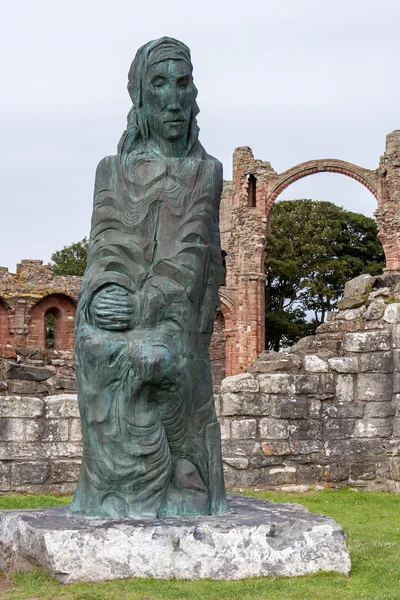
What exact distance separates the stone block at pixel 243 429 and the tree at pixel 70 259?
120 feet

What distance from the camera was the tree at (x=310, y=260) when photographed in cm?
4325

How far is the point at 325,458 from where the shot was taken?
10.4 m

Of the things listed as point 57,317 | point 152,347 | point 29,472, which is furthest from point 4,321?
point 152,347

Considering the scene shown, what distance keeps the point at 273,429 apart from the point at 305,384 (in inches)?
24.1

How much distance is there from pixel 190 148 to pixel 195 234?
0.53 m

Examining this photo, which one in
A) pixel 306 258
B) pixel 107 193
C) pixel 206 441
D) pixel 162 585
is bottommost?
pixel 162 585

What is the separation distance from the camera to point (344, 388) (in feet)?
34.8

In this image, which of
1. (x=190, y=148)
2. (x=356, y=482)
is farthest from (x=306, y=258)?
(x=190, y=148)

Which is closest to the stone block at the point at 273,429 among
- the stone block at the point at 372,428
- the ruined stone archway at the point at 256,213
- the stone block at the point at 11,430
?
the stone block at the point at 372,428

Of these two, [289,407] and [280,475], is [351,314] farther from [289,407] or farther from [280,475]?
[280,475]

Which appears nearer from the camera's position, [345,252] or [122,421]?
[122,421]

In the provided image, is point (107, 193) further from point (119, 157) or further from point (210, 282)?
point (210, 282)

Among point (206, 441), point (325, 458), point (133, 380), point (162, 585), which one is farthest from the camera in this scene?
point (325, 458)

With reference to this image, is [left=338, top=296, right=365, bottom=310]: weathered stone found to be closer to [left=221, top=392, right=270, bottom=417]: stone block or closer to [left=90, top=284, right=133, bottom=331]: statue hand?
[left=221, top=392, right=270, bottom=417]: stone block
